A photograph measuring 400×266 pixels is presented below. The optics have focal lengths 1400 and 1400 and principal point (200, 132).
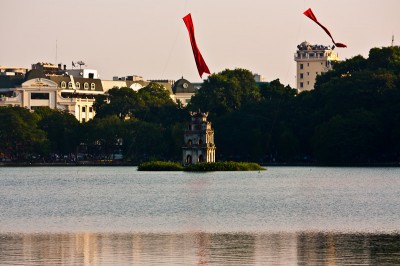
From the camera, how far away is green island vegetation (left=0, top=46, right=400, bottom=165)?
143 metres

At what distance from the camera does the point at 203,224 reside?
5759cm

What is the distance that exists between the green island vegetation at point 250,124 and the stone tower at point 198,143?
30.4ft

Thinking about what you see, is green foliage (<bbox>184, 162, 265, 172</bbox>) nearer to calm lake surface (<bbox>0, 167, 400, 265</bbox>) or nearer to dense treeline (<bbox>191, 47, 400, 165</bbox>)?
dense treeline (<bbox>191, 47, 400, 165</bbox>)

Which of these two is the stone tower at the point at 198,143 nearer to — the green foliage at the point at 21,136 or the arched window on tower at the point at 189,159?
the arched window on tower at the point at 189,159

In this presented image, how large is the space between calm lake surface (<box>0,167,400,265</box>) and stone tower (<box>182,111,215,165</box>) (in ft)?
155

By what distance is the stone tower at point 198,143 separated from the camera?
145375mm

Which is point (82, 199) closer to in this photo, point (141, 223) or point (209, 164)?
point (141, 223)

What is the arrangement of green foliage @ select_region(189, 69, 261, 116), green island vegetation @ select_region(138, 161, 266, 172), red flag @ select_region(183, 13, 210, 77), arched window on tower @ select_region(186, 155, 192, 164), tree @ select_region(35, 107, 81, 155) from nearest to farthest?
red flag @ select_region(183, 13, 210, 77)
green island vegetation @ select_region(138, 161, 266, 172)
arched window on tower @ select_region(186, 155, 192, 164)
tree @ select_region(35, 107, 81, 155)
green foliage @ select_region(189, 69, 261, 116)

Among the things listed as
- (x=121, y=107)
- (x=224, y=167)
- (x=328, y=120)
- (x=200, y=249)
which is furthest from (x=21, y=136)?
(x=200, y=249)

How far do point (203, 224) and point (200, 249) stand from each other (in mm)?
11126

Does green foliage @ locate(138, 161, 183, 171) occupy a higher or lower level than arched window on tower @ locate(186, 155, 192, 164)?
lower

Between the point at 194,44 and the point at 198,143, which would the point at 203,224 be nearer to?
the point at 194,44

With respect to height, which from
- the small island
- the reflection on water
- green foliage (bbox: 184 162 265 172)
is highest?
the small island

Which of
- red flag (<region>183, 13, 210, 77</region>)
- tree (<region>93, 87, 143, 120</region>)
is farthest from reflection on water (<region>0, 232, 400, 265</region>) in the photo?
tree (<region>93, 87, 143, 120</region>)
